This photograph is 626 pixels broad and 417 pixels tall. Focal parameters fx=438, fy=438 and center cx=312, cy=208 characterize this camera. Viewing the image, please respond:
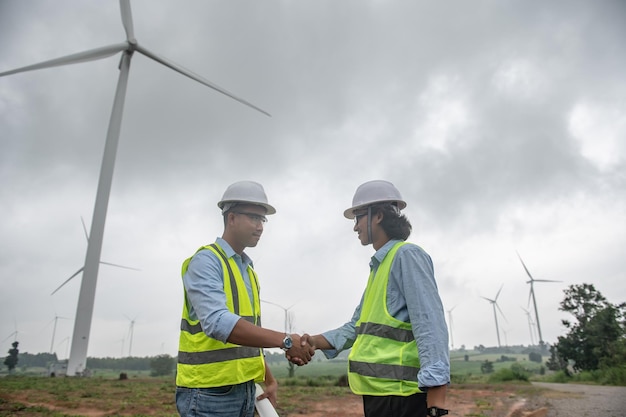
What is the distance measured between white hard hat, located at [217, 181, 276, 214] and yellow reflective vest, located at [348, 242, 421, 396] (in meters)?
1.42

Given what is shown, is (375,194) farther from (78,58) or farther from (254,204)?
(78,58)

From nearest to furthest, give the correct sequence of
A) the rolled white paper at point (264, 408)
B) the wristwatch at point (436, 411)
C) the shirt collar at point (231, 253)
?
the wristwatch at point (436, 411) < the rolled white paper at point (264, 408) < the shirt collar at point (231, 253)

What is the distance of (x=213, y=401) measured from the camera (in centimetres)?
331

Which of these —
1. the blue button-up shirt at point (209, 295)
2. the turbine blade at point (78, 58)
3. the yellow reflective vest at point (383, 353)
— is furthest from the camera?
the turbine blade at point (78, 58)

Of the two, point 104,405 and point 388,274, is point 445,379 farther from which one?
point 104,405

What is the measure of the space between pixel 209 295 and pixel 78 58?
1097 inches

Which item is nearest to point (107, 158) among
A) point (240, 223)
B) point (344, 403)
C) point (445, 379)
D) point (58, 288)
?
point (58, 288)

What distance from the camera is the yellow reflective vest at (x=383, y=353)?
307cm

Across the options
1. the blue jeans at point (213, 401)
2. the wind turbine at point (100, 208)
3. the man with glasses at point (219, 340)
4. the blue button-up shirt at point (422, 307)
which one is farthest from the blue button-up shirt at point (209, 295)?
the wind turbine at point (100, 208)

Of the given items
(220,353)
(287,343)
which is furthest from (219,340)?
(287,343)

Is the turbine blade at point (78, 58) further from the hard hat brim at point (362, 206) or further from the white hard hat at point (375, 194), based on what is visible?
the white hard hat at point (375, 194)

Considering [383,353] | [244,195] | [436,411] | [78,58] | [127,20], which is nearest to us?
[436,411]

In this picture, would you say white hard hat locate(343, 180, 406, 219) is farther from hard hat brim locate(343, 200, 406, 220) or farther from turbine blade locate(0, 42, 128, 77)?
turbine blade locate(0, 42, 128, 77)

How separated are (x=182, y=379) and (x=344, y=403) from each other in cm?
1705
